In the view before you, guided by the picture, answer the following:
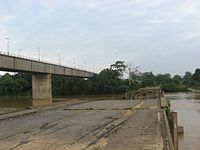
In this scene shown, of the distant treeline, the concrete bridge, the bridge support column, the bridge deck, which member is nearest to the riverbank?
the bridge support column

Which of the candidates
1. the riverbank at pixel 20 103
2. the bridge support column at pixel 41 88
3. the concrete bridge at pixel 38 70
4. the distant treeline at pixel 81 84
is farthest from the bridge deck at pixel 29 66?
the distant treeline at pixel 81 84

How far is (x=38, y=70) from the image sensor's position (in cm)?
7788

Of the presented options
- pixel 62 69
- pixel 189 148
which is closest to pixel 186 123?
pixel 189 148

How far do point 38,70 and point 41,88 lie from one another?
292 inches

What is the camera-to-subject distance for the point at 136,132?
1809cm

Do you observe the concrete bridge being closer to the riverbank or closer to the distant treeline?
the riverbank

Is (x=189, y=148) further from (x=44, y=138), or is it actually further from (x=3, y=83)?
(x=3, y=83)

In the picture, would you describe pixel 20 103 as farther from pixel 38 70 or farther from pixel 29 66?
pixel 29 66

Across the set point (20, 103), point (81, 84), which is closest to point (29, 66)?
point (20, 103)

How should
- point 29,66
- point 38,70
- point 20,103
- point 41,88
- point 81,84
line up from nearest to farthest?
point 29,66
point 20,103
point 38,70
point 41,88
point 81,84

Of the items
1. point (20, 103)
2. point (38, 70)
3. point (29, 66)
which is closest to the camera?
point (29, 66)

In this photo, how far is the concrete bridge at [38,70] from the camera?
6272cm

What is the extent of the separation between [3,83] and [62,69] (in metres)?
48.5

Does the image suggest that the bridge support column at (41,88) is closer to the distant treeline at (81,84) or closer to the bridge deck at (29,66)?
the bridge deck at (29,66)
